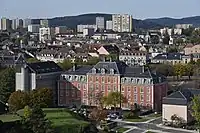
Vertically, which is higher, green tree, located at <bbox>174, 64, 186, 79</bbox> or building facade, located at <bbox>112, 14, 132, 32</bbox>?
building facade, located at <bbox>112, 14, 132, 32</bbox>

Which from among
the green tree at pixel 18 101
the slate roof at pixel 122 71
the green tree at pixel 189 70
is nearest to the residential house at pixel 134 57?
the green tree at pixel 189 70

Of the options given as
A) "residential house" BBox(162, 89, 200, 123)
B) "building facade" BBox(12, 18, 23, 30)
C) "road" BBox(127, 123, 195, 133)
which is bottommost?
"road" BBox(127, 123, 195, 133)

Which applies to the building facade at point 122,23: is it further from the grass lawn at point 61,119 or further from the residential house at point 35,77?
the grass lawn at point 61,119

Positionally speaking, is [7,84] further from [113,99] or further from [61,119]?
[61,119]

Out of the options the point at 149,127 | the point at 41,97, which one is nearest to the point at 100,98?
the point at 41,97

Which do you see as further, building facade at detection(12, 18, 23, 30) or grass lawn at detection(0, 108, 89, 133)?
building facade at detection(12, 18, 23, 30)

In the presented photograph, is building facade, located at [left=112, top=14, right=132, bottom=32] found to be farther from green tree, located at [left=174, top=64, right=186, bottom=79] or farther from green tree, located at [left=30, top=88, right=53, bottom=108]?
green tree, located at [left=30, top=88, right=53, bottom=108]

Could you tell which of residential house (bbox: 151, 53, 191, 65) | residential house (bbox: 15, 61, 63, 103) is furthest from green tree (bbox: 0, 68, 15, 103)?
residential house (bbox: 151, 53, 191, 65)
